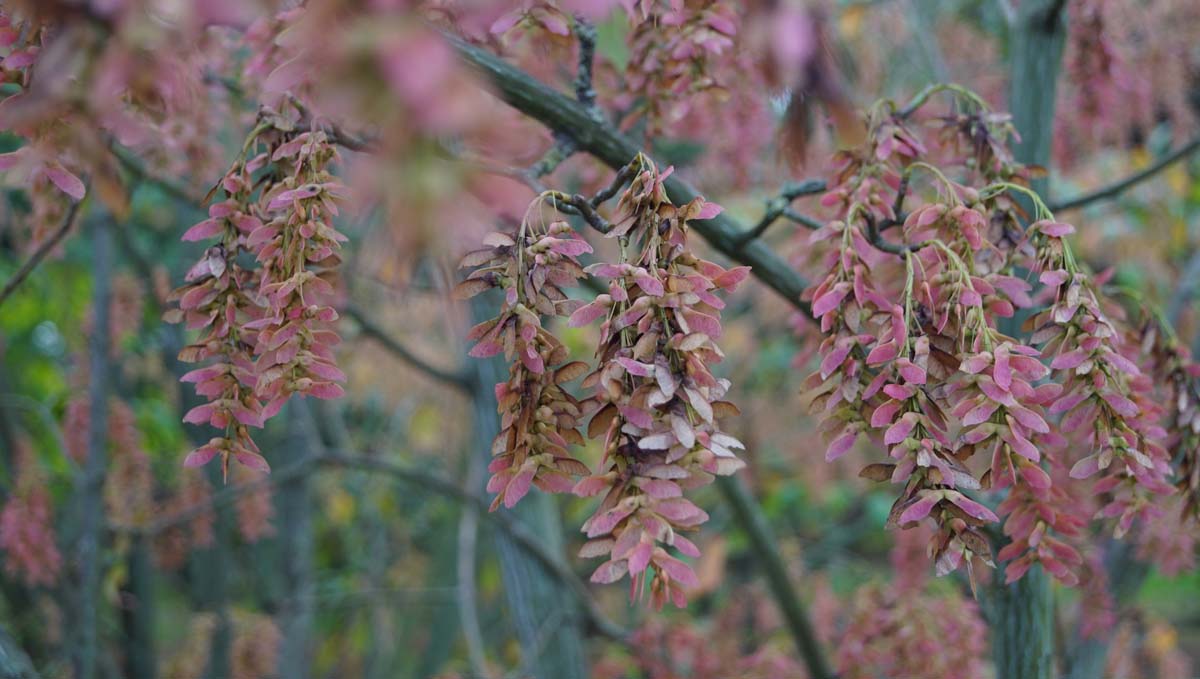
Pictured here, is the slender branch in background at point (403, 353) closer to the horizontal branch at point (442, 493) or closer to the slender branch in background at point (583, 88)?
the horizontal branch at point (442, 493)

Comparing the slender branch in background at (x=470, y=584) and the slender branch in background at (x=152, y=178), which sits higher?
the slender branch in background at (x=152, y=178)

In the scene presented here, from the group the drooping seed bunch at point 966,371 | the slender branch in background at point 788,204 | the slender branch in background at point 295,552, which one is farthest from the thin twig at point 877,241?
the slender branch in background at point 295,552

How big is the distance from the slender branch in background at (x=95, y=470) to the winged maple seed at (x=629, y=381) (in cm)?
189

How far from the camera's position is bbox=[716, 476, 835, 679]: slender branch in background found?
7.84 feet

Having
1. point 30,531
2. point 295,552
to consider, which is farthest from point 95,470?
point 295,552

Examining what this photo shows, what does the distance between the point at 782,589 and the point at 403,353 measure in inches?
45.7

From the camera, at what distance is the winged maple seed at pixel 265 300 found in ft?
3.35

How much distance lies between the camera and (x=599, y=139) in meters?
1.40

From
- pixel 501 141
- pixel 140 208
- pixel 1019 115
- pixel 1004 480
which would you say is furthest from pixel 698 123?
pixel 140 208

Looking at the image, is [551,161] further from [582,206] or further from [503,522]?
[503,522]

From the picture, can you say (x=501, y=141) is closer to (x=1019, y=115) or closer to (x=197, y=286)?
(x=197, y=286)

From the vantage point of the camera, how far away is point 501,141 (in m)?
0.56

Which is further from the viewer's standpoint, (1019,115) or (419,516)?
(419,516)

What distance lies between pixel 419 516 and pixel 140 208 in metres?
2.67
